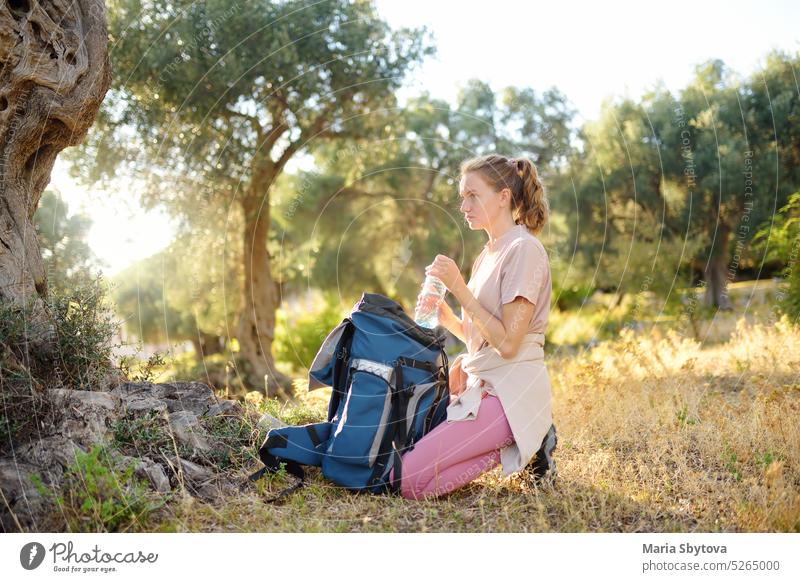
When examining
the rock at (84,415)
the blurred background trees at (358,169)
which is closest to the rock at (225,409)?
the rock at (84,415)

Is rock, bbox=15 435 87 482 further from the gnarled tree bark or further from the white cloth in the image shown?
the white cloth

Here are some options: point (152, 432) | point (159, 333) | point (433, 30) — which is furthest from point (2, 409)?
point (159, 333)

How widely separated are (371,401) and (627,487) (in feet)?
5.17

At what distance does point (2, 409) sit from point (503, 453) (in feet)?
8.76

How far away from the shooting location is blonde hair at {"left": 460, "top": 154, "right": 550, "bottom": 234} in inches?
160

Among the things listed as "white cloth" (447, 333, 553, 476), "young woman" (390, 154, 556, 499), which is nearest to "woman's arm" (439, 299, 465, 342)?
"young woman" (390, 154, 556, 499)

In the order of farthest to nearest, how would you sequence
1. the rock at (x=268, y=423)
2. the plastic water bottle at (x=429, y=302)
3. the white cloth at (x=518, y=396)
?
the rock at (x=268, y=423), the plastic water bottle at (x=429, y=302), the white cloth at (x=518, y=396)

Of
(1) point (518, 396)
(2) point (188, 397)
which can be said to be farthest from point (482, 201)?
(2) point (188, 397)

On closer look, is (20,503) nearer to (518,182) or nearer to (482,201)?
(482,201)

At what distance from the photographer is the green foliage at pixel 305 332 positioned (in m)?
14.7

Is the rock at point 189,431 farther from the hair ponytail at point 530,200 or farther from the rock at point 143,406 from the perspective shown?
the hair ponytail at point 530,200

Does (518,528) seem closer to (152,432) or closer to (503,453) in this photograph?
(503,453)

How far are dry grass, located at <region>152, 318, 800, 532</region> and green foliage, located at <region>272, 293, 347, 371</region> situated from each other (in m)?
8.85

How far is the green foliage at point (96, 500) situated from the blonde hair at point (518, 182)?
8.13ft
